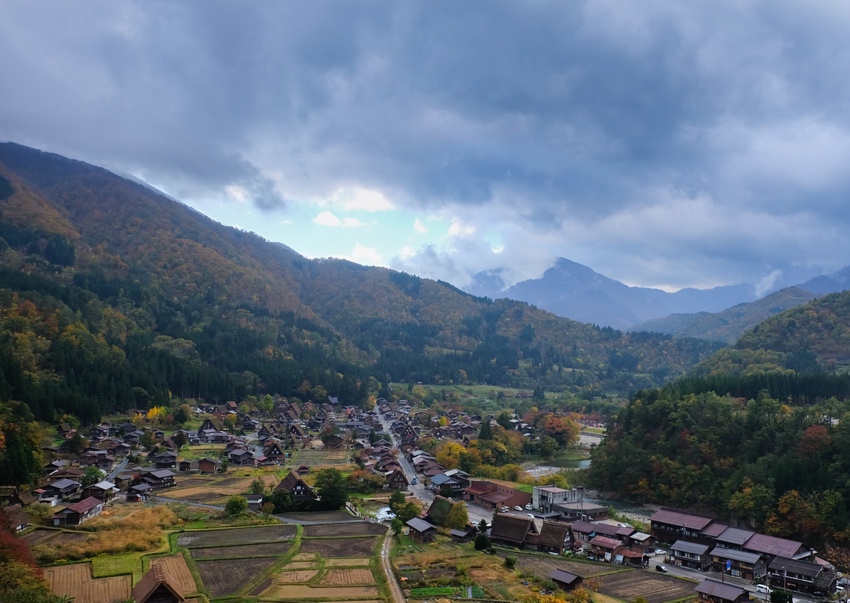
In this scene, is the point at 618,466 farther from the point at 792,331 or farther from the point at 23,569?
the point at 792,331

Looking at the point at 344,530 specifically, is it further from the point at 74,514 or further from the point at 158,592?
the point at 74,514

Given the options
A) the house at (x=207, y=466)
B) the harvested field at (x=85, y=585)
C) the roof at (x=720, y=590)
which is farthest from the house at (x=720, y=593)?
the house at (x=207, y=466)

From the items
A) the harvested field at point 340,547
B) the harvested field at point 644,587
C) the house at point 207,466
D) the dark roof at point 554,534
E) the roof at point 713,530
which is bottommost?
the house at point 207,466

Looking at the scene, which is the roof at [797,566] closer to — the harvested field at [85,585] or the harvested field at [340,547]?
the harvested field at [340,547]

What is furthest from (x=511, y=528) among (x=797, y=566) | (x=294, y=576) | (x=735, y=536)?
(x=797, y=566)

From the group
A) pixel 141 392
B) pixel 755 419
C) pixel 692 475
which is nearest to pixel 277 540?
pixel 692 475

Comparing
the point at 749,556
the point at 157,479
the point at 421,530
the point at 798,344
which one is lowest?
the point at 157,479

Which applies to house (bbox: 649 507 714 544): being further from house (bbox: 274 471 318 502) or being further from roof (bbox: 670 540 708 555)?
house (bbox: 274 471 318 502)
